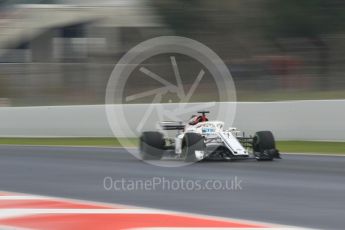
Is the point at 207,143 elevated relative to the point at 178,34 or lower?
lower

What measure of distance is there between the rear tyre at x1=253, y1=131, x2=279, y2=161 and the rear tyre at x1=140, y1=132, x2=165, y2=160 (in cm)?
172

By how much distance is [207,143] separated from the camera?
14.0 m

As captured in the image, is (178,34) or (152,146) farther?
(178,34)

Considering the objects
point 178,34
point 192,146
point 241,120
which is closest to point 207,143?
point 192,146

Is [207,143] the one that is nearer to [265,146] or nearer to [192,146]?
[192,146]

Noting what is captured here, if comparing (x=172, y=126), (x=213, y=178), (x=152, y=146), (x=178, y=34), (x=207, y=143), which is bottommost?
(x=213, y=178)

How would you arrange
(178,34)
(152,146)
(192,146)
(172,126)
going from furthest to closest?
(178,34)
(172,126)
(152,146)
(192,146)

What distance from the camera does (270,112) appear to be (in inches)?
739

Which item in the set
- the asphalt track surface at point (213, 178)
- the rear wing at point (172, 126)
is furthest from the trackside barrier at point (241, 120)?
the rear wing at point (172, 126)

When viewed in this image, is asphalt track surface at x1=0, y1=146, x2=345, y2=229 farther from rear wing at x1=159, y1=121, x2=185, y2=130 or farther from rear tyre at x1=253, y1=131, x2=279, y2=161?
rear wing at x1=159, y1=121, x2=185, y2=130

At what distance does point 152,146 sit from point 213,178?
9.96ft

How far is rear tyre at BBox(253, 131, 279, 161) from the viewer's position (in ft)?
45.8

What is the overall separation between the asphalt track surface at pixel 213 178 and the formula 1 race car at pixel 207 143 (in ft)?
0.87

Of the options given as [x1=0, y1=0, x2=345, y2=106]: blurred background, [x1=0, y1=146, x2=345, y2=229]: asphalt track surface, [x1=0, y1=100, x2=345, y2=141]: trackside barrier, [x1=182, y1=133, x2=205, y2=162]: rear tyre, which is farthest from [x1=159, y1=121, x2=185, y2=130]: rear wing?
[x1=0, y1=0, x2=345, y2=106]: blurred background
